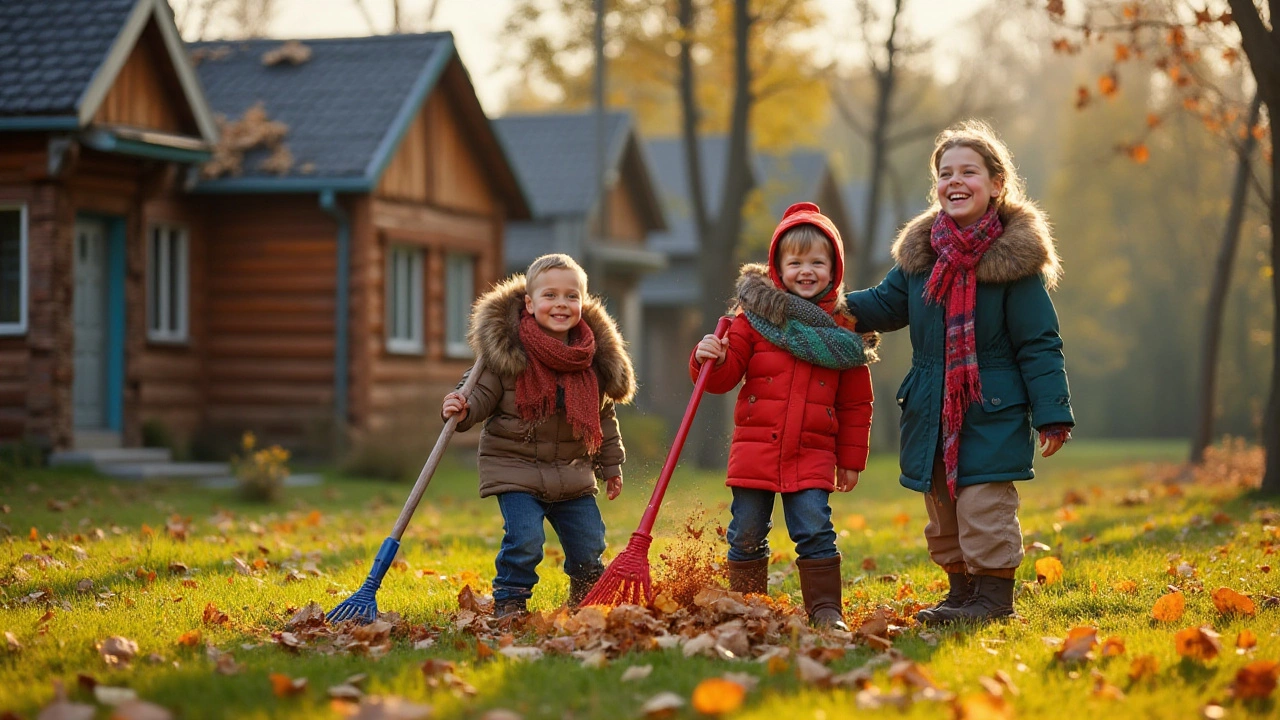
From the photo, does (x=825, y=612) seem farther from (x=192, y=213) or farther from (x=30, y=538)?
(x=192, y=213)

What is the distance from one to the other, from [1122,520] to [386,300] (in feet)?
35.1

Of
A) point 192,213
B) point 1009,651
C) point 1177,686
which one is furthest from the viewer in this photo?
point 192,213

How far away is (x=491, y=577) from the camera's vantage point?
7367 mm

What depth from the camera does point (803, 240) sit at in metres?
5.90

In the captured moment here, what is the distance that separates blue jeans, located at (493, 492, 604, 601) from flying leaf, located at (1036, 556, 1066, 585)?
2158 mm

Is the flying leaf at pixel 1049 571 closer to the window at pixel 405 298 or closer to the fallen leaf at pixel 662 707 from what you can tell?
the fallen leaf at pixel 662 707

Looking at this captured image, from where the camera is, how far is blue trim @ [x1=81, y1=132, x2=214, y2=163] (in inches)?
544

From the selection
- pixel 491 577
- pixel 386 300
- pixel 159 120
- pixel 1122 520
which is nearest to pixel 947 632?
pixel 491 577

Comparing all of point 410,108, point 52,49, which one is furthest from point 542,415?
point 410,108

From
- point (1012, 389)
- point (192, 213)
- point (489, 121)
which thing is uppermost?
point (489, 121)

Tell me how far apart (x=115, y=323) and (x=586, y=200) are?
12132mm

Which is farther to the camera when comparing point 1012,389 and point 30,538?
point 30,538

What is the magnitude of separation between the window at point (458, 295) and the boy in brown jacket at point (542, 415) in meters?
14.4

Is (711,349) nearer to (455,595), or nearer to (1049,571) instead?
(455,595)
